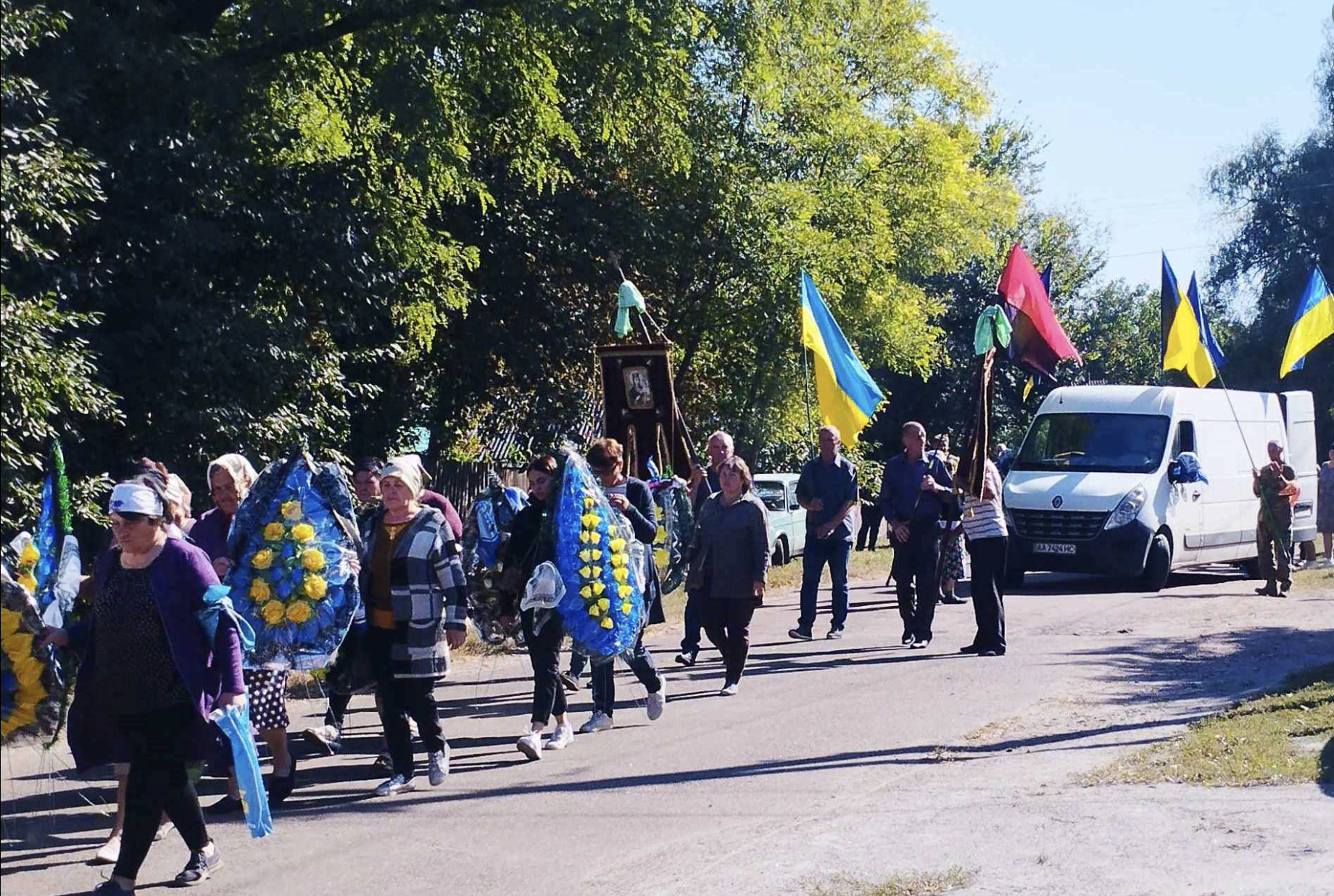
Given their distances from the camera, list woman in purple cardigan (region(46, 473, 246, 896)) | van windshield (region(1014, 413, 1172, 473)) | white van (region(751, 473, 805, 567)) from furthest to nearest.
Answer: white van (region(751, 473, 805, 567)) < van windshield (region(1014, 413, 1172, 473)) < woman in purple cardigan (region(46, 473, 246, 896))

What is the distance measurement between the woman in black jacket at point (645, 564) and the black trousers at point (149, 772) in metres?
3.93

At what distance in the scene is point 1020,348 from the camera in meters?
16.8

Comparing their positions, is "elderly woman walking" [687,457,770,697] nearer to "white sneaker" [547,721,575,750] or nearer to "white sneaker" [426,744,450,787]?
"white sneaker" [547,721,575,750]

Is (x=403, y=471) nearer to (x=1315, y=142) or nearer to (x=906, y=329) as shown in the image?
(x=906, y=329)

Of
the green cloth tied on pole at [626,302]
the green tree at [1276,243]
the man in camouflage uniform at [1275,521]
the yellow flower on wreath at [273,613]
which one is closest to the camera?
the yellow flower on wreath at [273,613]

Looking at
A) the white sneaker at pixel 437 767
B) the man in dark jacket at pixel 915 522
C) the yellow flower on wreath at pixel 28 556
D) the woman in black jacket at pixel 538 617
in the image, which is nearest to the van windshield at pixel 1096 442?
the man in dark jacket at pixel 915 522

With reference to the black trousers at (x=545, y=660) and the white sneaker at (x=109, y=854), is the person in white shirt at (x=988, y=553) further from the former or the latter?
the white sneaker at (x=109, y=854)

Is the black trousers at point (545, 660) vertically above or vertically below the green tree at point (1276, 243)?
below

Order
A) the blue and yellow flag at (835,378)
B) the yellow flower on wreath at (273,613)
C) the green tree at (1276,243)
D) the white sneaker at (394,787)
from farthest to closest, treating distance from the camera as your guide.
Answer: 1. the green tree at (1276,243)
2. the blue and yellow flag at (835,378)
3. the white sneaker at (394,787)
4. the yellow flower on wreath at (273,613)

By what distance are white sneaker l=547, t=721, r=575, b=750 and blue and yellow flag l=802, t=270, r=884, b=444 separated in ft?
20.9

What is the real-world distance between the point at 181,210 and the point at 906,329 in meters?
20.4

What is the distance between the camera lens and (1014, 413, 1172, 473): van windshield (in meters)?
20.7

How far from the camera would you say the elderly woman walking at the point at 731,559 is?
11242mm

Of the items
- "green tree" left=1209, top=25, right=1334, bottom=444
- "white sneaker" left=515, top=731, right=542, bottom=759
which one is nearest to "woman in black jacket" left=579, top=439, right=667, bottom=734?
"white sneaker" left=515, top=731, right=542, bottom=759
